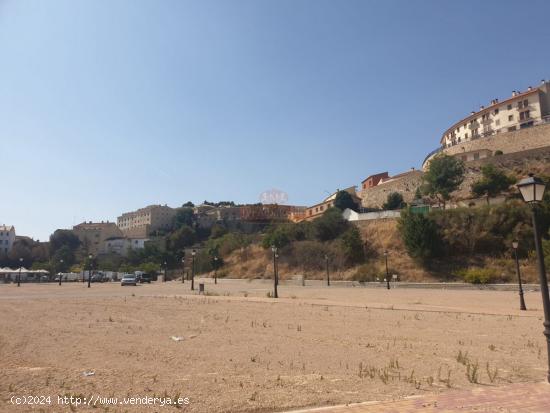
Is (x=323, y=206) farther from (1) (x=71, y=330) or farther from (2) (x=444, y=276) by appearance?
(1) (x=71, y=330)

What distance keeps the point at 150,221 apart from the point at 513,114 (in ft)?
394

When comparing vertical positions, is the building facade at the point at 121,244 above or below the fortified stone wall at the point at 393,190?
below

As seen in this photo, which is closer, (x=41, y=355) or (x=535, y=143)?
(x=41, y=355)

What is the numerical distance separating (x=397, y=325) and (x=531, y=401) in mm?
7407

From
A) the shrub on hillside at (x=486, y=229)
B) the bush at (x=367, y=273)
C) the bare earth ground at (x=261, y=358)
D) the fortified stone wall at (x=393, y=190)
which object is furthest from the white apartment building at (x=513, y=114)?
the bare earth ground at (x=261, y=358)

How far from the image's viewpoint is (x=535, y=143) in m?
60.1

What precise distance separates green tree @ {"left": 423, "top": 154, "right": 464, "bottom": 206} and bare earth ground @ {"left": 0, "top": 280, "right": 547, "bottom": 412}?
44.1 m

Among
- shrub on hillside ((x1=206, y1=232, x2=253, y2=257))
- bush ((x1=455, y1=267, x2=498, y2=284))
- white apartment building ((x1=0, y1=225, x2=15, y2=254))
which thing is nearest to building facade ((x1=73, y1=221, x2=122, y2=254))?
white apartment building ((x1=0, y1=225, x2=15, y2=254))

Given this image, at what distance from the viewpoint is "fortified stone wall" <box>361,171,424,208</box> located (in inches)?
2766

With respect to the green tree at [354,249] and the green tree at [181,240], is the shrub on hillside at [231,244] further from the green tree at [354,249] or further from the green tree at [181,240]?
the green tree at [181,240]

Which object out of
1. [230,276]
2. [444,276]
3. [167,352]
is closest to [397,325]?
[167,352]

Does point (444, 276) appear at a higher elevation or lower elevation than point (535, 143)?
lower

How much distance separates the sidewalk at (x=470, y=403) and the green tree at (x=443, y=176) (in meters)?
53.2

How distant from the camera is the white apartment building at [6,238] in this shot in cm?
11946
